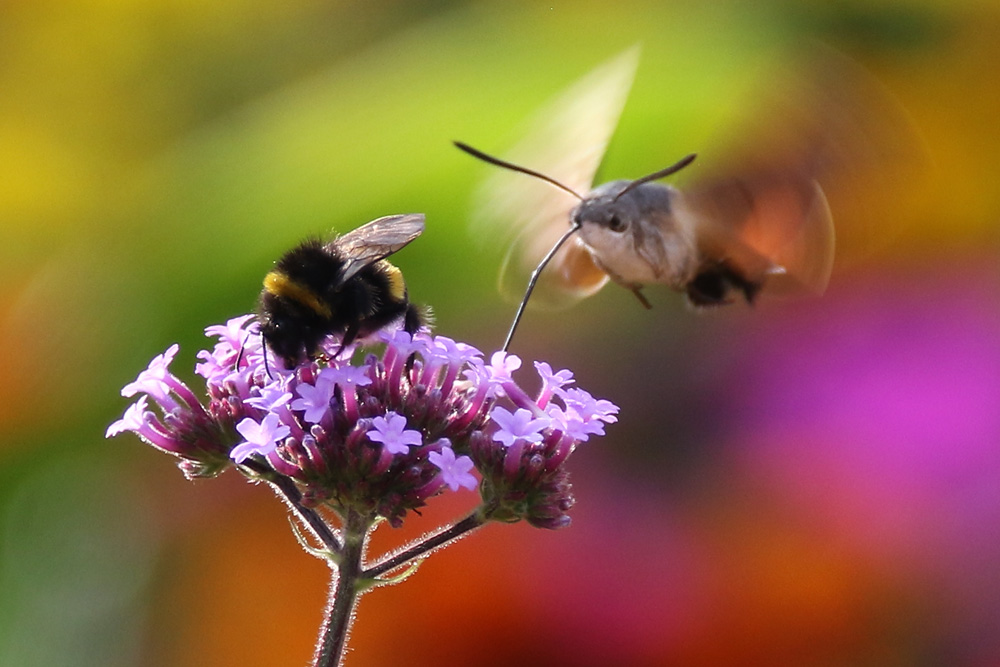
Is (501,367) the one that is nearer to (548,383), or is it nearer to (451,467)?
(548,383)

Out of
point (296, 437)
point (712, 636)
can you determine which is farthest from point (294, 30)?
point (296, 437)

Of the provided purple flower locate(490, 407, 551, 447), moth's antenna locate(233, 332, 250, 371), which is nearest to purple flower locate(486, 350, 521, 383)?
purple flower locate(490, 407, 551, 447)

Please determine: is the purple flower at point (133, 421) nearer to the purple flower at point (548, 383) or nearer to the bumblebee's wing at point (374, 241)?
the bumblebee's wing at point (374, 241)

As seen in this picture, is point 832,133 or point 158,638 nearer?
point 832,133

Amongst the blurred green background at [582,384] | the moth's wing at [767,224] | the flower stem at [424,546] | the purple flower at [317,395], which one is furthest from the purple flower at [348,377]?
the blurred green background at [582,384]

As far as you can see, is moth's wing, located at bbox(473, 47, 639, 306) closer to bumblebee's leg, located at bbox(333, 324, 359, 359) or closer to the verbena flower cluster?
the verbena flower cluster

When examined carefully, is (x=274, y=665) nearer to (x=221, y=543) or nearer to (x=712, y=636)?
(x=221, y=543)

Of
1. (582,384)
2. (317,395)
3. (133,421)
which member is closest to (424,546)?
(317,395)
